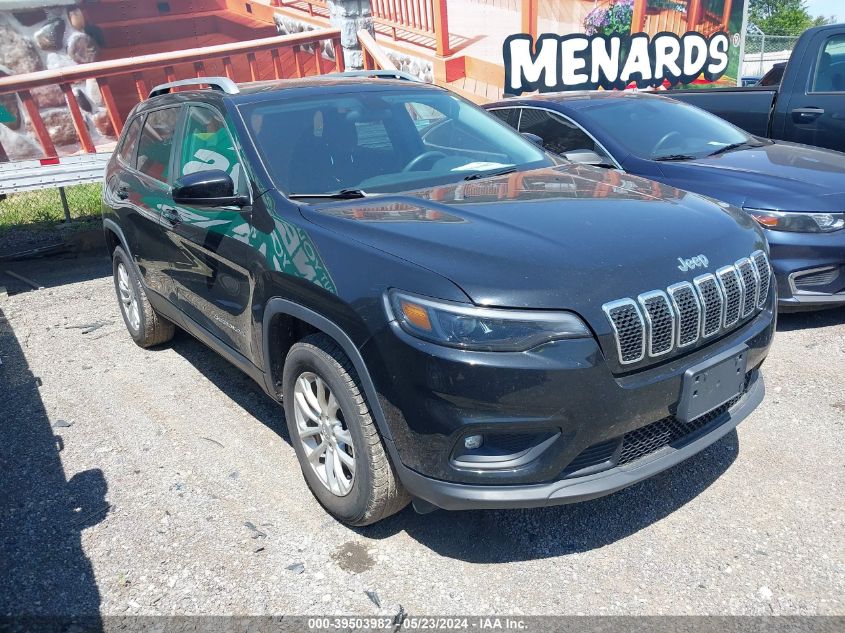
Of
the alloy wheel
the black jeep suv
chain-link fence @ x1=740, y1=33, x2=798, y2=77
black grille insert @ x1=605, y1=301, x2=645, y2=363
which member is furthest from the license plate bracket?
chain-link fence @ x1=740, y1=33, x2=798, y2=77

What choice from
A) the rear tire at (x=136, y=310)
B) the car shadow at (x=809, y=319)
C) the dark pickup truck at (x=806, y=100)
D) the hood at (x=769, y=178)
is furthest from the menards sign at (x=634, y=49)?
the rear tire at (x=136, y=310)

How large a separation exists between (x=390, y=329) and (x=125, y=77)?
287 inches

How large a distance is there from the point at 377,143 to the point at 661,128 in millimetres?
3030

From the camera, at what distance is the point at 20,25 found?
7.74m

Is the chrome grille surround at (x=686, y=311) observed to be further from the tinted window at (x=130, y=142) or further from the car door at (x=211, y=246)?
the tinted window at (x=130, y=142)

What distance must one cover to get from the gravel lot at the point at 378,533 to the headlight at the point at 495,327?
97 cm

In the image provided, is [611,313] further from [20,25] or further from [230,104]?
[20,25]

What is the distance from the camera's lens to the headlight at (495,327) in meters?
2.34

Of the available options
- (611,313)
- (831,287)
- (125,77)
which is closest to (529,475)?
(611,313)

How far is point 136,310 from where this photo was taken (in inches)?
202

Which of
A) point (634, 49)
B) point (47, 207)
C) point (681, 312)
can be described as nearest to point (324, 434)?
point (681, 312)

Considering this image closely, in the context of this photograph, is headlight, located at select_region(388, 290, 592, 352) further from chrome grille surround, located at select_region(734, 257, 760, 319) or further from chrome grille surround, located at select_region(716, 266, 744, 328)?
chrome grille surround, located at select_region(734, 257, 760, 319)

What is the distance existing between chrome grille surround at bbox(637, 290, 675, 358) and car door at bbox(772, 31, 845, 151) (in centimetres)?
505

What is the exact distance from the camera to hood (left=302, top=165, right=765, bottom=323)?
7.91ft
